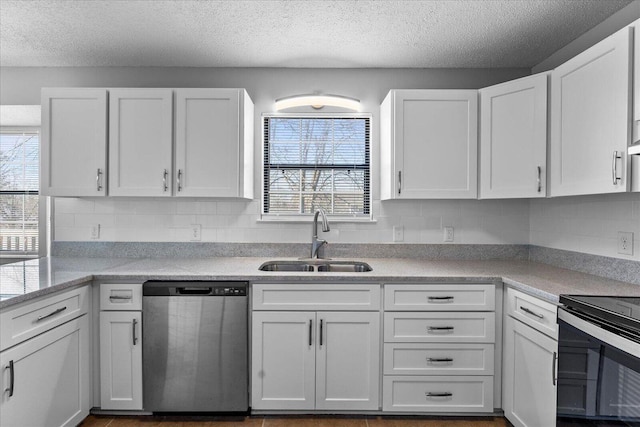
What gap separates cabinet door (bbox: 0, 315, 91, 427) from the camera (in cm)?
161

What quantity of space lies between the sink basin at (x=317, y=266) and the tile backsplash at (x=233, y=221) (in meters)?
0.22

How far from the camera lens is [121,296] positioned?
2.20m

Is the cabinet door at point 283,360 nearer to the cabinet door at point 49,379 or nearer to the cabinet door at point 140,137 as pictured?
the cabinet door at point 49,379

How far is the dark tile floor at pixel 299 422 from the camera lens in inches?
85.3

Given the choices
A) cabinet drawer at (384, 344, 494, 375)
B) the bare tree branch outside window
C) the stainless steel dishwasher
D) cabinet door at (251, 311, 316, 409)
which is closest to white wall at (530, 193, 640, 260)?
cabinet drawer at (384, 344, 494, 375)

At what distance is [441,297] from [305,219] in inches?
47.2

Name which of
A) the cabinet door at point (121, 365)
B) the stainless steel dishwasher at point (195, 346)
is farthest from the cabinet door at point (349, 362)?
the cabinet door at point (121, 365)

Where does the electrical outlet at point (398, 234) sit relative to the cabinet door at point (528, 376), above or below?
above

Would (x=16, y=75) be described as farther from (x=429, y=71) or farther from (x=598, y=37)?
(x=598, y=37)

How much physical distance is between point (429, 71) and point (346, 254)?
5.21ft

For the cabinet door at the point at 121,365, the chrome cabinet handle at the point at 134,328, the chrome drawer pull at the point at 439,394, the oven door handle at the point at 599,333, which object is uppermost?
the oven door handle at the point at 599,333

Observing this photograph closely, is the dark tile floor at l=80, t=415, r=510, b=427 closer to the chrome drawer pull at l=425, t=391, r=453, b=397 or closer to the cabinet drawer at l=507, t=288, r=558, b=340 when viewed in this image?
the chrome drawer pull at l=425, t=391, r=453, b=397

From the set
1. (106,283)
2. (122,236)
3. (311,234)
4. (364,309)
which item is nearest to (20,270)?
(106,283)

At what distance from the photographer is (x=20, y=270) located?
225 centimetres
